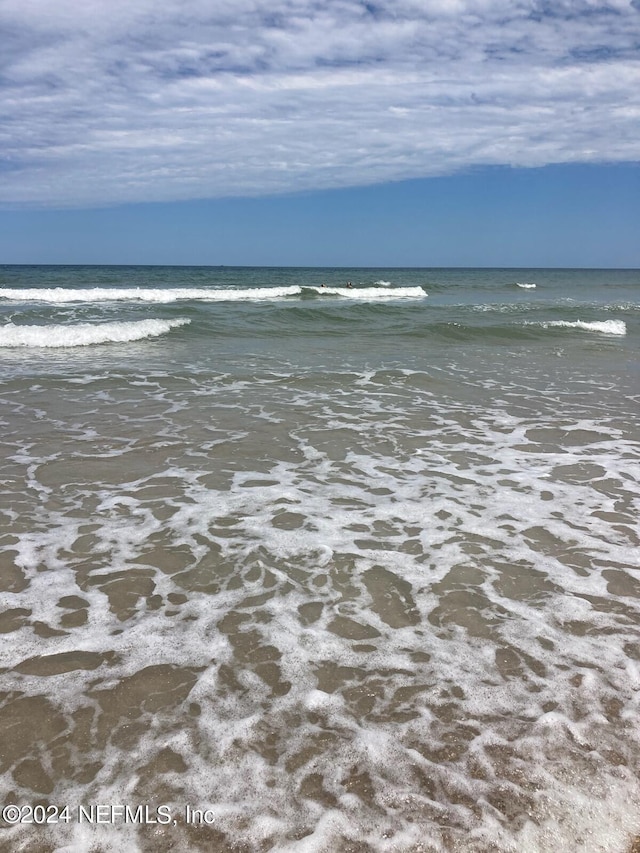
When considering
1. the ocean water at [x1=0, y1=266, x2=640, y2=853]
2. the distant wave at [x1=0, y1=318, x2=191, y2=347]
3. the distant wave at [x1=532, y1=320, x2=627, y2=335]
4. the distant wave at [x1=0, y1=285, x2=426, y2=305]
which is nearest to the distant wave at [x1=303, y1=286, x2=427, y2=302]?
the distant wave at [x1=0, y1=285, x2=426, y2=305]

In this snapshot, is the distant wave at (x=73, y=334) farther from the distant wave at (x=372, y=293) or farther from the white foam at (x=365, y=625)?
the distant wave at (x=372, y=293)

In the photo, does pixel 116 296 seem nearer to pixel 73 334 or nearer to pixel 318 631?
pixel 73 334

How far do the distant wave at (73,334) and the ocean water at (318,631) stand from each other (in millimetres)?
7623

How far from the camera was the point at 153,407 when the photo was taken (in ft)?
27.6

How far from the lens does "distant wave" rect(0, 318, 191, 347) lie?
588 inches

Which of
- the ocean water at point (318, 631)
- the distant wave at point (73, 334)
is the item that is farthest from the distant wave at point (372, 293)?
the ocean water at point (318, 631)

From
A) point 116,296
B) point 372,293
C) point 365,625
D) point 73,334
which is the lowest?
point 365,625

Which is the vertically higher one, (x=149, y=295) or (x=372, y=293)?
(x=372, y=293)

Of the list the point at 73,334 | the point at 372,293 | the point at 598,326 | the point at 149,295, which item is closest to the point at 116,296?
the point at 149,295

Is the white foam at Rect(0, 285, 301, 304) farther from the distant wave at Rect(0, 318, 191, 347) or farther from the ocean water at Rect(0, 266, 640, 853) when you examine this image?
the ocean water at Rect(0, 266, 640, 853)

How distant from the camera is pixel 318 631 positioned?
3.28 metres

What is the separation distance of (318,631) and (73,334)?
46.2 feet

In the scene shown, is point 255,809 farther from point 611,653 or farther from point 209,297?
point 209,297

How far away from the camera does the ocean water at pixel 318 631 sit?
2.23 m
